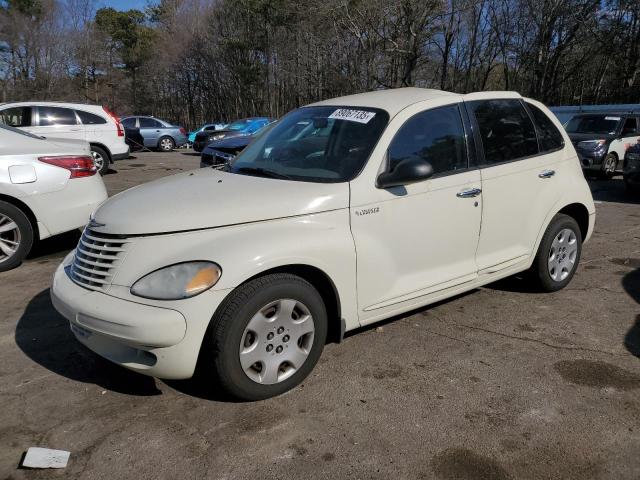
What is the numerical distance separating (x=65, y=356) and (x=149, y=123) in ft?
68.7

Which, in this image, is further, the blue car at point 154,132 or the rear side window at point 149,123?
the rear side window at point 149,123

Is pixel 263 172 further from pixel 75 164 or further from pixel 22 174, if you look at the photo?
pixel 22 174

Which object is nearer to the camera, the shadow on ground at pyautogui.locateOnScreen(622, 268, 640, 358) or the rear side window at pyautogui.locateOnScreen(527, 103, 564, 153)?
the shadow on ground at pyautogui.locateOnScreen(622, 268, 640, 358)

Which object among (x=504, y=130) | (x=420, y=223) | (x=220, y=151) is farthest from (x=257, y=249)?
(x=220, y=151)

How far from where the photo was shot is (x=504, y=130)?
4398 mm

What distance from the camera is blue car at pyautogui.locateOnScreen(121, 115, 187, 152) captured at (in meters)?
23.0

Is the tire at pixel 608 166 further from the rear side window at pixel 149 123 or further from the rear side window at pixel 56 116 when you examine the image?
the rear side window at pixel 149 123

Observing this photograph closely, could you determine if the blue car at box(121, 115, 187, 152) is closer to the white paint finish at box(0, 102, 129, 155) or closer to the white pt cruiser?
the white paint finish at box(0, 102, 129, 155)

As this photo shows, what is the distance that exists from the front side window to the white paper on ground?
244 centimetres

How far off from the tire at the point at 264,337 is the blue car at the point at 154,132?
21.2m

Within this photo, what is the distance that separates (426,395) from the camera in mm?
3266

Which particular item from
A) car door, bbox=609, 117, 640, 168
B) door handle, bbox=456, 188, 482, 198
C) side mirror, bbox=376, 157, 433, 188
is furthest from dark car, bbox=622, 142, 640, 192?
side mirror, bbox=376, 157, 433, 188

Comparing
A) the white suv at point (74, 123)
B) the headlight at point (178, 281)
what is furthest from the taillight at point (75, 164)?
the white suv at point (74, 123)

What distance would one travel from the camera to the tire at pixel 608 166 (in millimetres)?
13361
